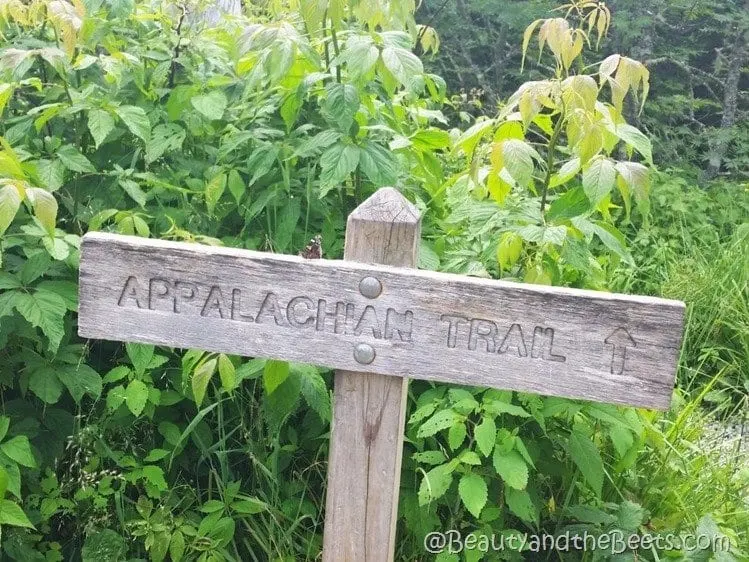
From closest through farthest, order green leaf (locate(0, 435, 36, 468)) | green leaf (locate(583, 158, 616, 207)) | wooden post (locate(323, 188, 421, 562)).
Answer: wooden post (locate(323, 188, 421, 562)) < green leaf (locate(583, 158, 616, 207)) < green leaf (locate(0, 435, 36, 468))

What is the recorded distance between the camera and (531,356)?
4.97 feet

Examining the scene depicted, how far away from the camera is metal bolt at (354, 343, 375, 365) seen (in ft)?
5.13

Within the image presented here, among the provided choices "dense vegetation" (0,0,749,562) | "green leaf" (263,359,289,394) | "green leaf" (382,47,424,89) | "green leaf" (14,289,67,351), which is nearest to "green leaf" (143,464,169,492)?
"dense vegetation" (0,0,749,562)

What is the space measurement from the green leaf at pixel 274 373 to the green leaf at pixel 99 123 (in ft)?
2.64

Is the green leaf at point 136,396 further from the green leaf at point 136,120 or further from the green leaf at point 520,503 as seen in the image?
the green leaf at point 520,503

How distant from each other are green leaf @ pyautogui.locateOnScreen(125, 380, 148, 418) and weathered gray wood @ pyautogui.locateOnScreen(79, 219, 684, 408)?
0.67m

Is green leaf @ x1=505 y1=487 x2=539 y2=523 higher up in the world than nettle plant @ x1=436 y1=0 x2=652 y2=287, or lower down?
lower down

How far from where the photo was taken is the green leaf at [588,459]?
2242 millimetres

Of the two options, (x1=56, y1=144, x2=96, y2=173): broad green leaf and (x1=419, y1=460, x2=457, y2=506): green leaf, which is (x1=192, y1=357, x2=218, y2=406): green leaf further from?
(x1=56, y1=144, x2=96, y2=173): broad green leaf

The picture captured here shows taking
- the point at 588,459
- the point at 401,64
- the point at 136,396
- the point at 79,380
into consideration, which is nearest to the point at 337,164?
the point at 401,64

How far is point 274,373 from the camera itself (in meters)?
1.95

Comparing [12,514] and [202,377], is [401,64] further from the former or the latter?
[12,514]

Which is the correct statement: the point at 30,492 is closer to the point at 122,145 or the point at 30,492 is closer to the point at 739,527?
the point at 122,145

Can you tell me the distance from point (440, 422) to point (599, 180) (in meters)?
0.71
